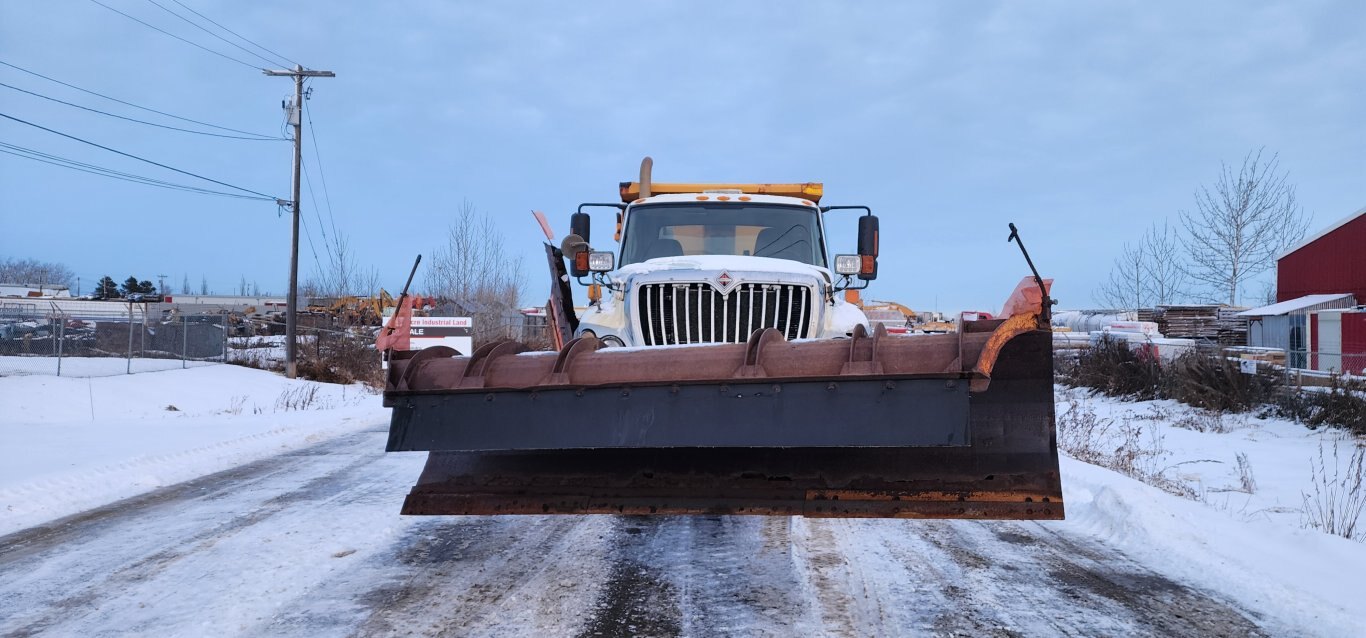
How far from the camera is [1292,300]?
3238 centimetres

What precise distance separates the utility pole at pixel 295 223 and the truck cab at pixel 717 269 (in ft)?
58.1

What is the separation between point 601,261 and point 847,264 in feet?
6.54

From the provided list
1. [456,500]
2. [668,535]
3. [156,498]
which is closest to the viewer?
[456,500]

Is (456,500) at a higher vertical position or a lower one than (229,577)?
higher

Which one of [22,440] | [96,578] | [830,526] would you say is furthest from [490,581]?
[22,440]

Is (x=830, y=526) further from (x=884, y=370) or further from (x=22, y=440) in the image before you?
(x=22, y=440)

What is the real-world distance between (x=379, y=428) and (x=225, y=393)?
8.00 meters

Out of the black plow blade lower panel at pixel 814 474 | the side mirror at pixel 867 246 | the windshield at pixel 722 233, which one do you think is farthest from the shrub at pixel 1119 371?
the black plow blade lower panel at pixel 814 474

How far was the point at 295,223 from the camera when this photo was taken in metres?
23.8

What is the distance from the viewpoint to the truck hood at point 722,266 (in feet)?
18.6

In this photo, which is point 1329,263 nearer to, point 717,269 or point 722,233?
point 722,233

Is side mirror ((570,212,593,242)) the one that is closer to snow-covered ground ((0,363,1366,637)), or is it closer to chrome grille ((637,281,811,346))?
chrome grille ((637,281,811,346))

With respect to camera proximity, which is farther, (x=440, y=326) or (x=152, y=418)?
(x=440, y=326)

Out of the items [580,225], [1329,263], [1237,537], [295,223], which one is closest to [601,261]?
[580,225]
